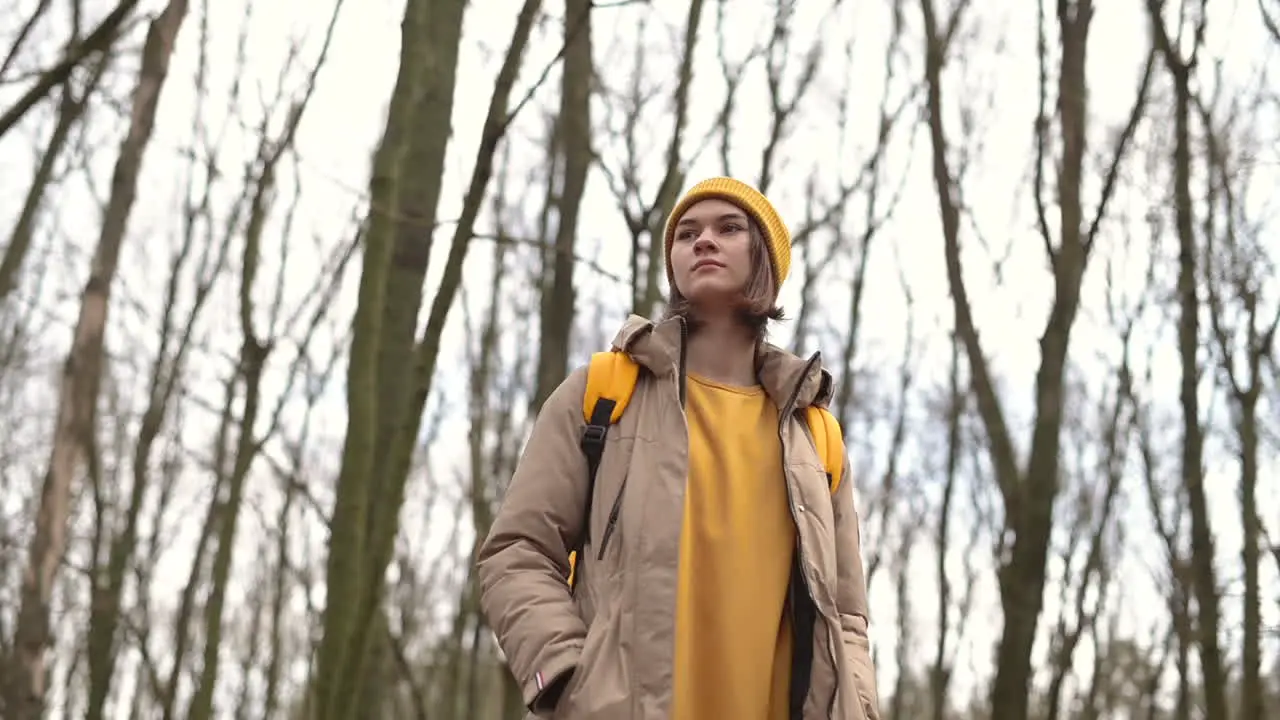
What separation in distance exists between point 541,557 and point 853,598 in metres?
0.61

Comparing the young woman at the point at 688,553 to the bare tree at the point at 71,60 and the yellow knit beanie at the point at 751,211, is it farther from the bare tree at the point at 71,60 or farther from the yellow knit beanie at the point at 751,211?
the bare tree at the point at 71,60

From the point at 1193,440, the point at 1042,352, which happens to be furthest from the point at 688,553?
the point at 1193,440

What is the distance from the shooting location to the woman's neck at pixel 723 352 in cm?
226

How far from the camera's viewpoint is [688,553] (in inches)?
79.3

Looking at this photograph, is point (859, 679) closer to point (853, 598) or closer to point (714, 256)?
point (853, 598)

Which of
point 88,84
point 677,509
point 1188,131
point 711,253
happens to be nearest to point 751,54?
point 1188,131

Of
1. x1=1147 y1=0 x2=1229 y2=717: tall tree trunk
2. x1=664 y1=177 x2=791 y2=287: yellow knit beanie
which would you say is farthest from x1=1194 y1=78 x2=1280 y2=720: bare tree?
x1=664 y1=177 x2=791 y2=287: yellow knit beanie

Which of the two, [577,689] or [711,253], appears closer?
[577,689]

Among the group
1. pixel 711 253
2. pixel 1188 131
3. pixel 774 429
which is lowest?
pixel 774 429

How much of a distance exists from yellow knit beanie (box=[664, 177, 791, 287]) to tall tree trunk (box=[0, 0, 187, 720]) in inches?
125

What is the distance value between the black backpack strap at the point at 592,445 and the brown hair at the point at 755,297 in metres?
0.26

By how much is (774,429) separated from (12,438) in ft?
45.3

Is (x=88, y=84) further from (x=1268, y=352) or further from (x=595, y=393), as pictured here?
(x=1268, y=352)

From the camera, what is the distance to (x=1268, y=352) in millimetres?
8180
